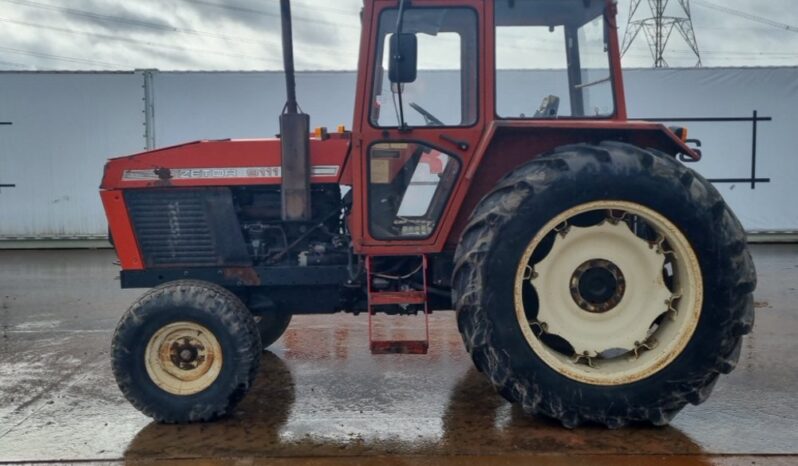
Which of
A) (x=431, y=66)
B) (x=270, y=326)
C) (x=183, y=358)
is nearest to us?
(x=183, y=358)

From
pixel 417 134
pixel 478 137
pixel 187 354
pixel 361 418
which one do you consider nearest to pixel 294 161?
pixel 417 134

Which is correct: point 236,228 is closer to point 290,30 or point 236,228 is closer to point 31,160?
point 290,30

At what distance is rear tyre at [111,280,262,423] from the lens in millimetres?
3908

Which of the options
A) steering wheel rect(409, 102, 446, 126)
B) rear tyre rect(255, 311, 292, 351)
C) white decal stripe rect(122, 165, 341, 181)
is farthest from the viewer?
rear tyre rect(255, 311, 292, 351)

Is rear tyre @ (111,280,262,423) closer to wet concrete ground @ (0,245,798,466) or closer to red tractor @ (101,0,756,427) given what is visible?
red tractor @ (101,0,756,427)

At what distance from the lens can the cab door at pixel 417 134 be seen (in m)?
4.02

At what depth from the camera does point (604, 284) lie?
3.84 m

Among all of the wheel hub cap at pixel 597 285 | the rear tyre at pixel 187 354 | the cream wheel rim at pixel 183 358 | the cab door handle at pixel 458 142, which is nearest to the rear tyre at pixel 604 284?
the wheel hub cap at pixel 597 285

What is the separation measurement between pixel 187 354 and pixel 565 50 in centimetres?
288

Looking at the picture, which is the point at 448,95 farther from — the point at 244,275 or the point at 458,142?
the point at 244,275

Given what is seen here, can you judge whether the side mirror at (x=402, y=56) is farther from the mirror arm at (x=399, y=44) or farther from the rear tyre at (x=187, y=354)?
the rear tyre at (x=187, y=354)

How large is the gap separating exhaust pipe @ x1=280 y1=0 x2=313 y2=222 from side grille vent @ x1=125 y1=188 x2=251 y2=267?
38 centimetres

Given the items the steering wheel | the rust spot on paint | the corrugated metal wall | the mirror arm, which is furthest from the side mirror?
the corrugated metal wall

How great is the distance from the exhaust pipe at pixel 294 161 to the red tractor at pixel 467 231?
0.04ft
